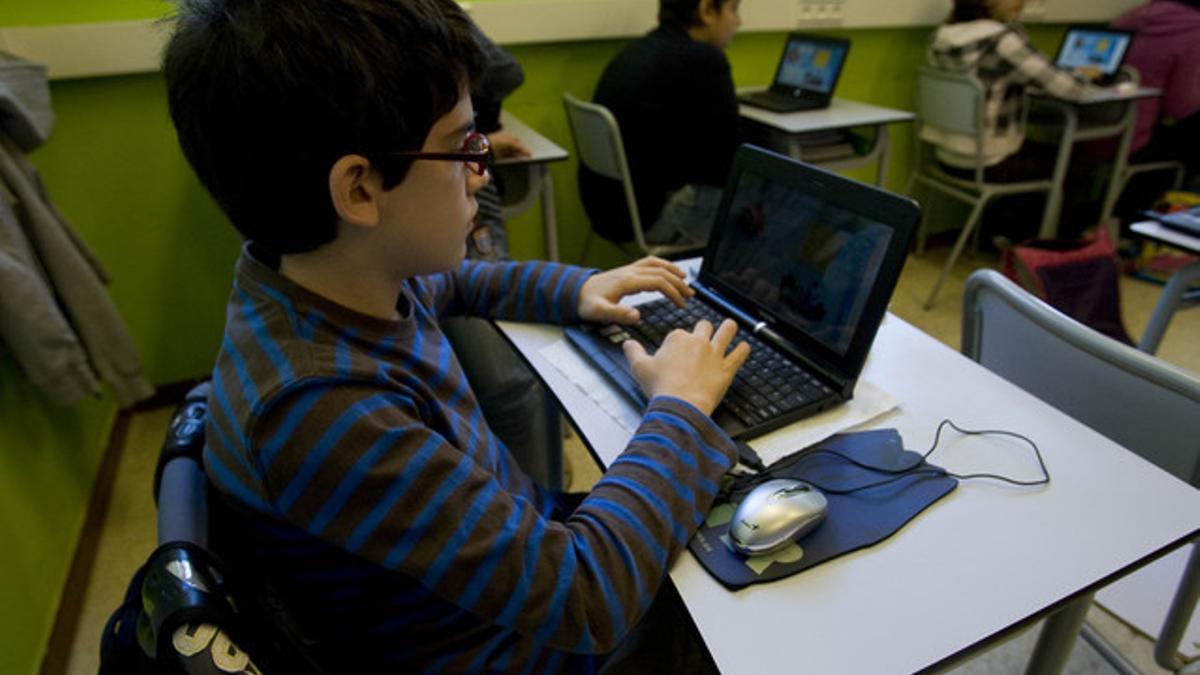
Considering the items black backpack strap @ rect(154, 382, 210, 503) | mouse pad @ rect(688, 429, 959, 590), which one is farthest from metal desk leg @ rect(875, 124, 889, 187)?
black backpack strap @ rect(154, 382, 210, 503)

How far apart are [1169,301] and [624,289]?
4.25 feet

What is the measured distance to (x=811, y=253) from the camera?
86cm

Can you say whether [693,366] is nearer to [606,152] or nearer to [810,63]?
[606,152]

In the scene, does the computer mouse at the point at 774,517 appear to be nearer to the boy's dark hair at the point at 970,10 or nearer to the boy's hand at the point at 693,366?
the boy's hand at the point at 693,366

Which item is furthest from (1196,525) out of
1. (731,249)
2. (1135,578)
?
(731,249)

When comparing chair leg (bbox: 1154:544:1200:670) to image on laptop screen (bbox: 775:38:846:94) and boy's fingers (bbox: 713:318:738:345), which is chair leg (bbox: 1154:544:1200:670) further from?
image on laptop screen (bbox: 775:38:846:94)

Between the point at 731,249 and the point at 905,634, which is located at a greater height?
the point at 731,249

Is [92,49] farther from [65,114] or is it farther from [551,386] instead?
[551,386]

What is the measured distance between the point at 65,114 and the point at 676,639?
2191mm

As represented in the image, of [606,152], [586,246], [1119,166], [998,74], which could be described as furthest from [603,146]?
[1119,166]

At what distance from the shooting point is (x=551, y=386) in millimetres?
888

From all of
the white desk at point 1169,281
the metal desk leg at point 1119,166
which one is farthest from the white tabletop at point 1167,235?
the metal desk leg at point 1119,166

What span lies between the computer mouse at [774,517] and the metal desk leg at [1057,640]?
0.34m

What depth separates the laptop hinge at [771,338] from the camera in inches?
32.2
